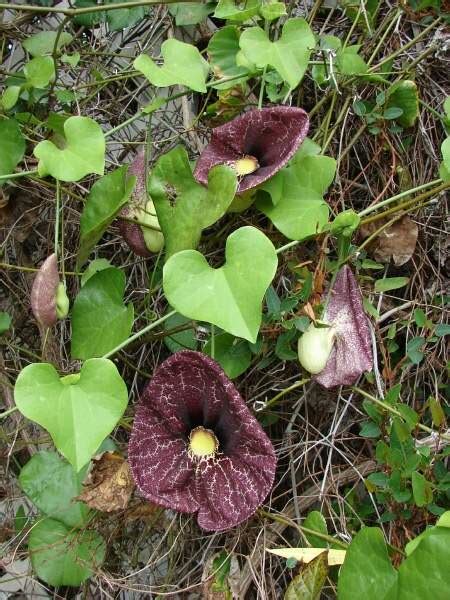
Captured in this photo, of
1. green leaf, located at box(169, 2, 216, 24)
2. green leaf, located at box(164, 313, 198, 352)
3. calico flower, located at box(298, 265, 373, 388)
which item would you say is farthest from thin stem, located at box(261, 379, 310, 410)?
green leaf, located at box(169, 2, 216, 24)

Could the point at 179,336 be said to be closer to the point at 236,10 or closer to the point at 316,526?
the point at 316,526

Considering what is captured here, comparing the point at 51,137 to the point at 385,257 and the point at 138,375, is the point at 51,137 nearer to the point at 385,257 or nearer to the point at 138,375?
the point at 138,375

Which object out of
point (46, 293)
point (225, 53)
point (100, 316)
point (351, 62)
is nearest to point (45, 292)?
point (46, 293)

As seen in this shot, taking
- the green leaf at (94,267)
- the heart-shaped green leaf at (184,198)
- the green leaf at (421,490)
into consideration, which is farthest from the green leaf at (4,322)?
the green leaf at (421,490)

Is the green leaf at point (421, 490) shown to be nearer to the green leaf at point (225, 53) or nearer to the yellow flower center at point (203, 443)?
the yellow flower center at point (203, 443)

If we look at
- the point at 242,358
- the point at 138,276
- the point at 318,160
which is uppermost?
the point at 318,160

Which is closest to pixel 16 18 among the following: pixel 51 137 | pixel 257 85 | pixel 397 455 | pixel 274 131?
pixel 51 137
